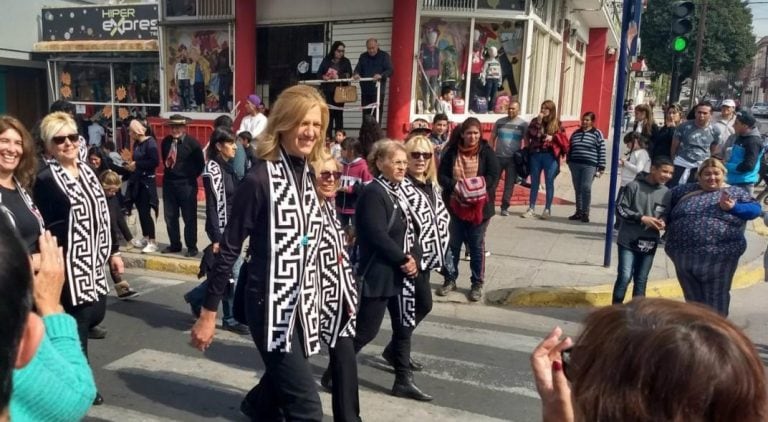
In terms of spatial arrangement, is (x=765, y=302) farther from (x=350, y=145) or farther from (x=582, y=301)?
(x=350, y=145)

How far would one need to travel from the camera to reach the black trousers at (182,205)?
8.48 metres

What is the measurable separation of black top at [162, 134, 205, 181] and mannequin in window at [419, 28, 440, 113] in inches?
196

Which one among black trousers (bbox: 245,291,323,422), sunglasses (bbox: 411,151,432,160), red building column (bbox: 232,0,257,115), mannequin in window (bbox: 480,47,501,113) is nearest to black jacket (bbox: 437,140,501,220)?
sunglasses (bbox: 411,151,432,160)

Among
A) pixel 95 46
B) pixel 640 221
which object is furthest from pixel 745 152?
pixel 95 46

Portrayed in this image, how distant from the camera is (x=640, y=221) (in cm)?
599

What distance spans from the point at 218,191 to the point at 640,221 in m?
3.85

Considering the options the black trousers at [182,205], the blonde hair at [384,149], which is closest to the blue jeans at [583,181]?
the black trousers at [182,205]

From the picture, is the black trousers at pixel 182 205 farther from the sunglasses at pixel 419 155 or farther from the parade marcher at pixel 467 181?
the sunglasses at pixel 419 155

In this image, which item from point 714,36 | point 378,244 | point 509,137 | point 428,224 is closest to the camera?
point 378,244

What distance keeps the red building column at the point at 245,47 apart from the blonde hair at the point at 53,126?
949 cm

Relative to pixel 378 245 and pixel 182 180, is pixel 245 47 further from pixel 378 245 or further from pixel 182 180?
pixel 378 245

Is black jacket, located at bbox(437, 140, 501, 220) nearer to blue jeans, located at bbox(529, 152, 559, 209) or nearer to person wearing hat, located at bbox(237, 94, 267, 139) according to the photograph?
blue jeans, located at bbox(529, 152, 559, 209)

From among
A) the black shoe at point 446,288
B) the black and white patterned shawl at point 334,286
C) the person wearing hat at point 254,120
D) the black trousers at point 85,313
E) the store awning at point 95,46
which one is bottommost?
the black shoe at point 446,288

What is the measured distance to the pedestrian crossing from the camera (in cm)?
432
